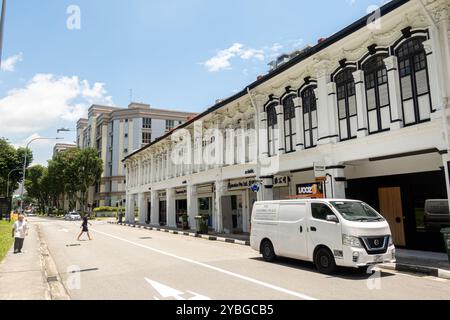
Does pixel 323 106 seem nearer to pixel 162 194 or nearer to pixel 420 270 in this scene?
pixel 420 270

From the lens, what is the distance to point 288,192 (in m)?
21.0

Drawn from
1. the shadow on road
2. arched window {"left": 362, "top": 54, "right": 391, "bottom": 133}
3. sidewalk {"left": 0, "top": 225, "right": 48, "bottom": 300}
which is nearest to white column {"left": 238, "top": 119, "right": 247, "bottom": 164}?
arched window {"left": 362, "top": 54, "right": 391, "bottom": 133}

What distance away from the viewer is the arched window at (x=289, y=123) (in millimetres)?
17797

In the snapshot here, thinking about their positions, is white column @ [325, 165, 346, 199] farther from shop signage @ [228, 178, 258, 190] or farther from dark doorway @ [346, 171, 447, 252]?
shop signage @ [228, 178, 258, 190]

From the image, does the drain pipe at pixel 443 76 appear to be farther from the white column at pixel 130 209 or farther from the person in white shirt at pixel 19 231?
the white column at pixel 130 209

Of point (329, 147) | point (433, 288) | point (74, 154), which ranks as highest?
point (74, 154)

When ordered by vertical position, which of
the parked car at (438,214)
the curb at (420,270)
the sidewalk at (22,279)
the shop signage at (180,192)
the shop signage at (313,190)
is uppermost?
the shop signage at (180,192)

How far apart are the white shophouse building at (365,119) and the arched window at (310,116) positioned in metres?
0.05

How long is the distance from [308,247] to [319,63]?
28.8ft

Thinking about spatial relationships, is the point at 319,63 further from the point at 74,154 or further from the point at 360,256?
the point at 74,154

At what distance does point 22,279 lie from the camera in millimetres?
9328

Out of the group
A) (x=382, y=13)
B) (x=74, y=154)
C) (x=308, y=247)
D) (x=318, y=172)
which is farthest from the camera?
Answer: (x=74, y=154)

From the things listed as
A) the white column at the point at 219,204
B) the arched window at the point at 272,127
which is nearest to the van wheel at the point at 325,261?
the arched window at the point at 272,127
